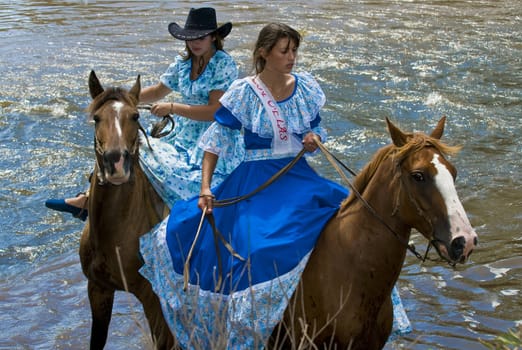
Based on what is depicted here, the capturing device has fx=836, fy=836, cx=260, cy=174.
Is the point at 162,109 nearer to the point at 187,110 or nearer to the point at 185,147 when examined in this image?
the point at 187,110

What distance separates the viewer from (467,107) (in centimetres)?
1223

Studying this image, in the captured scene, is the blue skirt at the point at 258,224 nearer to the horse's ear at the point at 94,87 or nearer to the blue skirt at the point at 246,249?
the blue skirt at the point at 246,249

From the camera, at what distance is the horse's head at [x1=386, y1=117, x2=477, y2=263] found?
12.3 feet

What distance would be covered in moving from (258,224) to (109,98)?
1152mm

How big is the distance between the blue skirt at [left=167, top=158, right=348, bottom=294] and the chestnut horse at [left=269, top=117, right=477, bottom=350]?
0.45ft

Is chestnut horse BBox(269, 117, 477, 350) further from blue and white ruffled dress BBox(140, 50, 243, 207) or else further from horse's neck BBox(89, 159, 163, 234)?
horse's neck BBox(89, 159, 163, 234)

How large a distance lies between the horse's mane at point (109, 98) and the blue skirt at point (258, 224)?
707 millimetres

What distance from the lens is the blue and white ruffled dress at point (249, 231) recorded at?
438cm

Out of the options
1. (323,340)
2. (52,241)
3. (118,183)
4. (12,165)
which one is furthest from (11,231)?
(323,340)

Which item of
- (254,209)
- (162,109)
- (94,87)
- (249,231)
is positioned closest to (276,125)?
(254,209)

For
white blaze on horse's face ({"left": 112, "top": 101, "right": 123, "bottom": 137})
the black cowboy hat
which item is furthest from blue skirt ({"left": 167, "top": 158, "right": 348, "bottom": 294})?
the black cowboy hat

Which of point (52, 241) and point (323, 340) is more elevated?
point (323, 340)

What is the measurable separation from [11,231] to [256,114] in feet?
15.2

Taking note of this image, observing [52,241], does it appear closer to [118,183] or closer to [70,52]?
[118,183]
